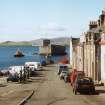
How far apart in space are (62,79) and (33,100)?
3264 centimetres

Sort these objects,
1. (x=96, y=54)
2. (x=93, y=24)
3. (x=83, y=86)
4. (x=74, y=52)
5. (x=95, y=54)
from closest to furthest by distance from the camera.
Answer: (x=83, y=86) → (x=96, y=54) → (x=95, y=54) → (x=93, y=24) → (x=74, y=52)

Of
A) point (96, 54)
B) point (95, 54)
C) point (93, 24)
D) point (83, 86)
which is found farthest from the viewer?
point (93, 24)

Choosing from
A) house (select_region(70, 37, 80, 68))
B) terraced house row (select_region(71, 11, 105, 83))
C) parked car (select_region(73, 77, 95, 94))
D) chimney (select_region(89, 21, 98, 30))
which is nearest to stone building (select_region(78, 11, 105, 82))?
terraced house row (select_region(71, 11, 105, 83))

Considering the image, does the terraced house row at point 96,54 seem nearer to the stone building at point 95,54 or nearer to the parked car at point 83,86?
the stone building at point 95,54

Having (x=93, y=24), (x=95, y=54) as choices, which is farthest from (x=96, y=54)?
(x=93, y=24)

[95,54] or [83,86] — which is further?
[95,54]

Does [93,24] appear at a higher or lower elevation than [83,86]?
higher

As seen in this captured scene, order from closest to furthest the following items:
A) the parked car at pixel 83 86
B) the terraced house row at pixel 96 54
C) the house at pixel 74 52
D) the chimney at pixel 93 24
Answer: the parked car at pixel 83 86 < the terraced house row at pixel 96 54 < the chimney at pixel 93 24 < the house at pixel 74 52

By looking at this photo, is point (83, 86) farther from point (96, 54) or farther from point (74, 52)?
point (74, 52)

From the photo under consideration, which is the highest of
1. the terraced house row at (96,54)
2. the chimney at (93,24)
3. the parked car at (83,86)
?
the chimney at (93,24)

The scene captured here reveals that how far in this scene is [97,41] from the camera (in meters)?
61.4

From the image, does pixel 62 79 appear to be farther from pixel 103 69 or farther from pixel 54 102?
pixel 54 102

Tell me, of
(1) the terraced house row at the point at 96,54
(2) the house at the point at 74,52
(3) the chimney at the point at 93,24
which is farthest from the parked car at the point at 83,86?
(2) the house at the point at 74,52

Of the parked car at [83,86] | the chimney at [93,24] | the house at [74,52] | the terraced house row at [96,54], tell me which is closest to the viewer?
the parked car at [83,86]
